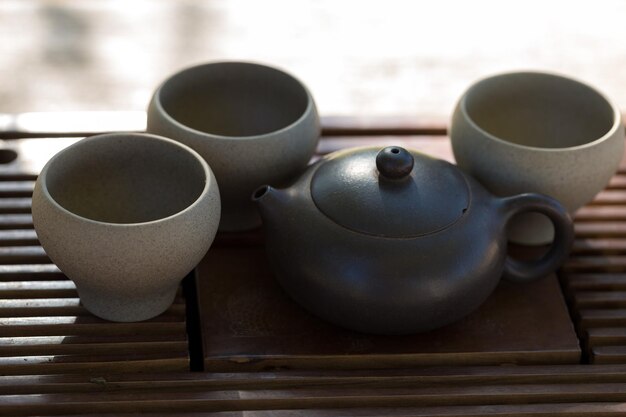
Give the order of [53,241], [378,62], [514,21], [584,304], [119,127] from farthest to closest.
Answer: [514,21], [378,62], [119,127], [584,304], [53,241]

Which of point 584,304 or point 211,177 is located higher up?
point 211,177

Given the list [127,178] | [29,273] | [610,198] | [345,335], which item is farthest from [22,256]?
[610,198]

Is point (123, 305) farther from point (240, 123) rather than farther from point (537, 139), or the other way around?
point (537, 139)

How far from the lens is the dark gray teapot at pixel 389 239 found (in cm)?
87

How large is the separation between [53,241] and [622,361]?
21.3 inches

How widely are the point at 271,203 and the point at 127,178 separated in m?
0.16

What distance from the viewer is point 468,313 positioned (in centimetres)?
92

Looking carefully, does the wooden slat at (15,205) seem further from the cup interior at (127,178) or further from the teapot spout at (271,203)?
the teapot spout at (271,203)

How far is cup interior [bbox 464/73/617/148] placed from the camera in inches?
43.1

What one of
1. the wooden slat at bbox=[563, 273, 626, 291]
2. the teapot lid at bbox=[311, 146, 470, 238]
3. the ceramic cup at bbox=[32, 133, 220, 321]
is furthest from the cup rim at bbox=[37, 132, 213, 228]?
the wooden slat at bbox=[563, 273, 626, 291]

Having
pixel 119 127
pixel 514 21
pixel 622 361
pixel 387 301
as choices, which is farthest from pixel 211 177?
pixel 514 21

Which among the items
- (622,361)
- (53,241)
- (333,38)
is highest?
(53,241)

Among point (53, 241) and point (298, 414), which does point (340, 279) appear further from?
point (53, 241)

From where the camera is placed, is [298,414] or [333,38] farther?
[333,38]
